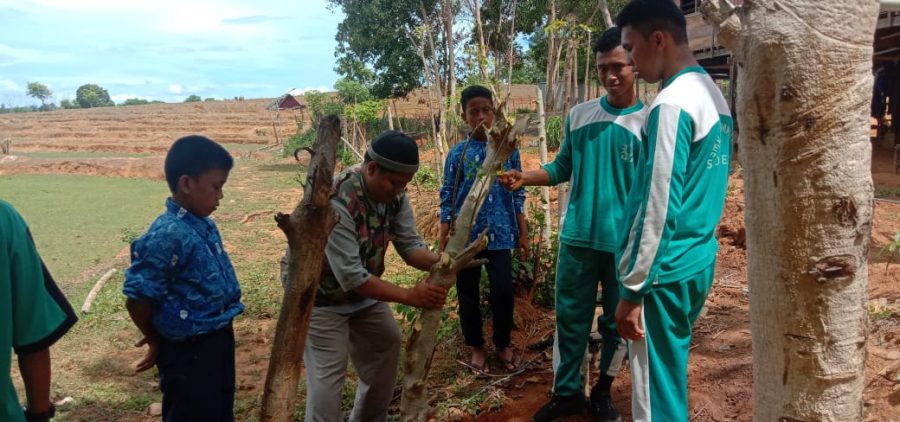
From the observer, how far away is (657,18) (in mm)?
2043

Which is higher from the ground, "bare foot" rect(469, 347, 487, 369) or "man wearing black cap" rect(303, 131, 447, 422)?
"man wearing black cap" rect(303, 131, 447, 422)

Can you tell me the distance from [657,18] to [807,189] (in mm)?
1086

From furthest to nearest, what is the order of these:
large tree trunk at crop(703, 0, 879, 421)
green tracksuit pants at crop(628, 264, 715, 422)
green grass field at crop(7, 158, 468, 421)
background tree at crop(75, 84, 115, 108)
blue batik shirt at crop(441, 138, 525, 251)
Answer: background tree at crop(75, 84, 115, 108), green grass field at crop(7, 158, 468, 421), blue batik shirt at crop(441, 138, 525, 251), green tracksuit pants at crop(628, 264, 715, 422), large tree trunk at crop(703, 0, 879, 421)

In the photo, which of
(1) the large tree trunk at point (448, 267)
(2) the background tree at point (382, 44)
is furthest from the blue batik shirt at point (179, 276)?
(2) the background tree at point (382, 44)

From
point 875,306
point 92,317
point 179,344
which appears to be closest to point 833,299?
point 179,344

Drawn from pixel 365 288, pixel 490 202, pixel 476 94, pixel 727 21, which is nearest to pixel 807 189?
pixel 727 21

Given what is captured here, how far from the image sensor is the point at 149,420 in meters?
3.80

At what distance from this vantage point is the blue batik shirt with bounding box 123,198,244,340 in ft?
7.38

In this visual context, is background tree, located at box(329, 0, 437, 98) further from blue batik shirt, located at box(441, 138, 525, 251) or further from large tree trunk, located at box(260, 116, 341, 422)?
large tree trunk, located at box(260, 116, 341, 422)

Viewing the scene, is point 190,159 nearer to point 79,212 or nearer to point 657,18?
point 657,18

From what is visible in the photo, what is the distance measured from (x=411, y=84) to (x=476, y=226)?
1748 centimetres

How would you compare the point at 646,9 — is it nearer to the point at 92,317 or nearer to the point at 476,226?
the point at 476,226

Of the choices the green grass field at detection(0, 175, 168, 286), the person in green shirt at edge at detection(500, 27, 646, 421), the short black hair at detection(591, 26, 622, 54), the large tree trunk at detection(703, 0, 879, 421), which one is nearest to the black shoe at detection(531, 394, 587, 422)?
the person in green shirt at edge at detection(500, 27, 646, 421)

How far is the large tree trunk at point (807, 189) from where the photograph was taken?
1.09 meters
